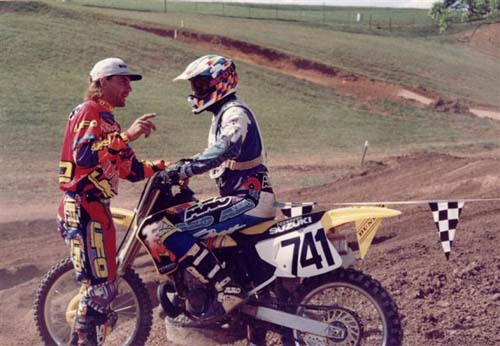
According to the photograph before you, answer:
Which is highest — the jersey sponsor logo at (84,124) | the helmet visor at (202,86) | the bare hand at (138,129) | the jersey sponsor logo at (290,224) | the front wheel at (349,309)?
the helmet visor at (202,86)

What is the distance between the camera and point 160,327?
6035 mm

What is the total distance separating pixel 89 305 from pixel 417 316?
2.50m

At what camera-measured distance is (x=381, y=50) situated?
42.4 metres

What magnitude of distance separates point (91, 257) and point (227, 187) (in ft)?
3.38

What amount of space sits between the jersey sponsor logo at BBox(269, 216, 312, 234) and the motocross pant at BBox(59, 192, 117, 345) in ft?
3.65

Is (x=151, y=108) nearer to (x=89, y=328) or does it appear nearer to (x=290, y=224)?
(x=89, y=328)

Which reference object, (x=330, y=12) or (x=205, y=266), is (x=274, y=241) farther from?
(x=330, y=12)

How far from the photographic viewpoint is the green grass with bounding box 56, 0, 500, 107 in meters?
36.0

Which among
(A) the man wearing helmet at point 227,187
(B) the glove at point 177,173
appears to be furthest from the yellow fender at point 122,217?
(B) the glove at point 177,173

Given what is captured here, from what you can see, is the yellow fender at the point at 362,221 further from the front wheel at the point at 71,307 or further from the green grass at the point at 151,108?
the green grass at the point at 151,108

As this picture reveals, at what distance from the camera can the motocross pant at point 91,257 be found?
5.07m

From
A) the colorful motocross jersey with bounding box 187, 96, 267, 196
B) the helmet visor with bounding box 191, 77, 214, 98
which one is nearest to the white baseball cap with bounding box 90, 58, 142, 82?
the helmet visor with bounding box 191, 77, 214, 98

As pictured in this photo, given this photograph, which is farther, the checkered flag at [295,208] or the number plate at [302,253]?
the checkered flag at [295,208]

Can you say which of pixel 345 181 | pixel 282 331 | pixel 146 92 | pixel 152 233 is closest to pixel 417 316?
pixel 282 331
